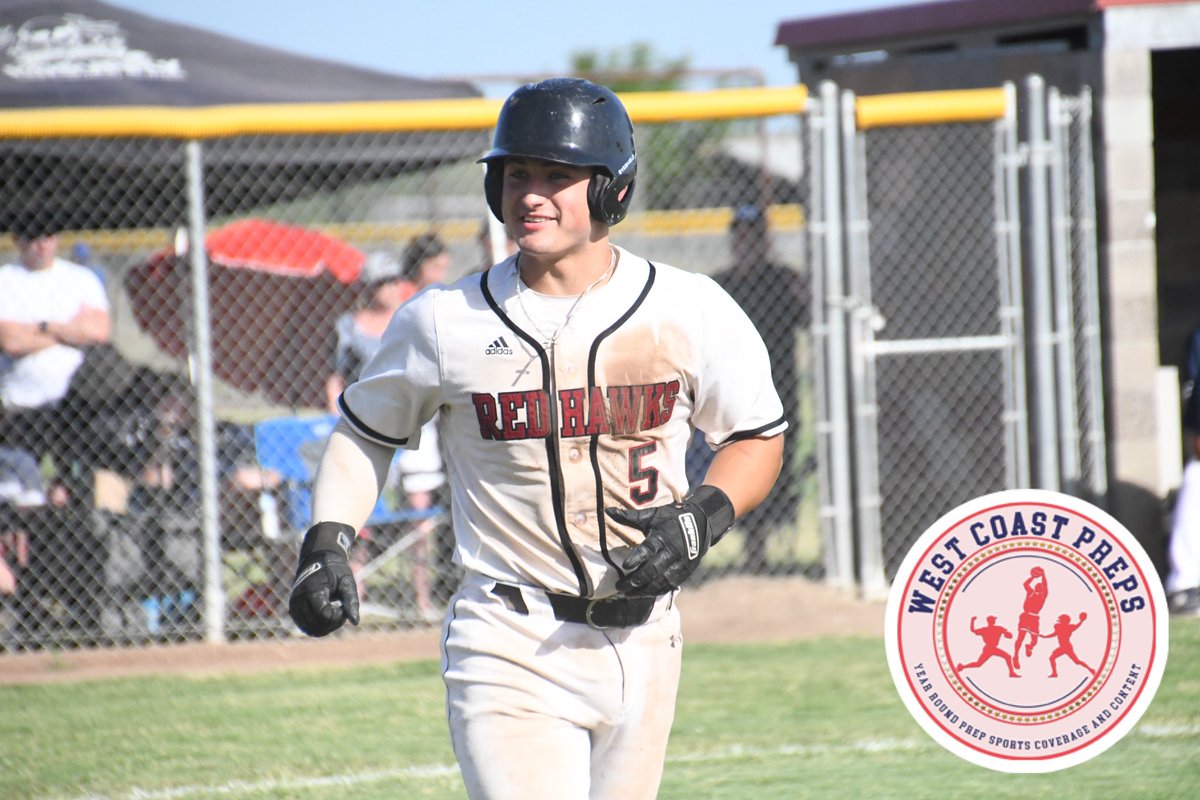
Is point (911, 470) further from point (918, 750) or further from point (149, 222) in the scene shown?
point (149, 222)

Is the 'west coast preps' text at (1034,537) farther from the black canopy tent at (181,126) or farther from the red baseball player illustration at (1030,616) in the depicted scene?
the black canopy tent at (181,126)

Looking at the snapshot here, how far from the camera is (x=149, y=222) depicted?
968 centimetres

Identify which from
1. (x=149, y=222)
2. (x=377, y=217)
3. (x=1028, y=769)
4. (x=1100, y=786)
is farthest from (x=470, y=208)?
(x=1028, y=769)

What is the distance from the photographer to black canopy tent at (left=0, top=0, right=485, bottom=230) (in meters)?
8.01

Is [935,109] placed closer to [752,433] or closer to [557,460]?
[752,433]

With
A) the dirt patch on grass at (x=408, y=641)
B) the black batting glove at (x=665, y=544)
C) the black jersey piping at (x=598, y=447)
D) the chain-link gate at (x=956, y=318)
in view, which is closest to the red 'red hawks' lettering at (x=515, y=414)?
the black jersey piping at (x=598, y=447)

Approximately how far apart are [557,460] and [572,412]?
0.10 meters

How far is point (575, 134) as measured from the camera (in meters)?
3.02

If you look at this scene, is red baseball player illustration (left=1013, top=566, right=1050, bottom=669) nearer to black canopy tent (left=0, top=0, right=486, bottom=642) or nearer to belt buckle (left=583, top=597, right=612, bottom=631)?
belt buckle (left=583, top=597, right=612, bottom=631)

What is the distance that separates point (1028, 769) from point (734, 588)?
4.88m

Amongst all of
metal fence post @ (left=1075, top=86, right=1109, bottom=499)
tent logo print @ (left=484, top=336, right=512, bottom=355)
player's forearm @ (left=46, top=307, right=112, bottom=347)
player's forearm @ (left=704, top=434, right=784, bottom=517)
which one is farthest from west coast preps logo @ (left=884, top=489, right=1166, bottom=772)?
player's forearm @ (left=46, top=307, right=112, bottom=347)

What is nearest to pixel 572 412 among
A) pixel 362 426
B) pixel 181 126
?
pixel 362 426

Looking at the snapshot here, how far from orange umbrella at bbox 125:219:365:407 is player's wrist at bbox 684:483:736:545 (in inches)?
214

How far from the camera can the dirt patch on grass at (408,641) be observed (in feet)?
24.4
